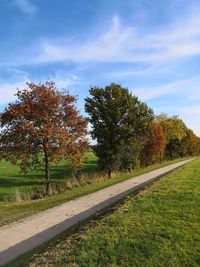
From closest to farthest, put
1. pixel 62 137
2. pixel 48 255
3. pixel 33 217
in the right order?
pixel 48 255, pixel 33 217, pixel 62 137

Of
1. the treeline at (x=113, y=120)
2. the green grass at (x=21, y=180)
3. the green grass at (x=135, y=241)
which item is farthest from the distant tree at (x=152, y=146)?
the green grass at (x=135, y=241)

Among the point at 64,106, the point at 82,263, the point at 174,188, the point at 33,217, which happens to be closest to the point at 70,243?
the point at 82,263

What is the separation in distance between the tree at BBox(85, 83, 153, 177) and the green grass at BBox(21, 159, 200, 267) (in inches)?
810

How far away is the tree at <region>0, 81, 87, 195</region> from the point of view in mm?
20531

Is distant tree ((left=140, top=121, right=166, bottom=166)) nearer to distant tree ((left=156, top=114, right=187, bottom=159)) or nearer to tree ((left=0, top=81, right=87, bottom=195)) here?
distant tree ((left=156, top=114, right=187, bottom=159))

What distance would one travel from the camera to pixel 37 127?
20906 millimetres

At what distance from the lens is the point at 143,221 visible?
30.8 feet

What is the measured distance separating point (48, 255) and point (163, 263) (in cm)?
201

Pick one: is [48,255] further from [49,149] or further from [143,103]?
[143,103]

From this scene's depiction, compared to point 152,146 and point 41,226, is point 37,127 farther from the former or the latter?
point 152,146

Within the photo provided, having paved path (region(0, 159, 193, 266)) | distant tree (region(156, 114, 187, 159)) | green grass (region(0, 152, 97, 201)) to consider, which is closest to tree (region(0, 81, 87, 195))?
green grass (region(0, 152, 97, 201))

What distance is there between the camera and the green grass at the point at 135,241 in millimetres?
7078

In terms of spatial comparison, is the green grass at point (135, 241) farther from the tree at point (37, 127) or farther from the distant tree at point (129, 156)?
the distant tree at point (129, 156)

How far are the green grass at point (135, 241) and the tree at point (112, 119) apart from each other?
67.5 ft
